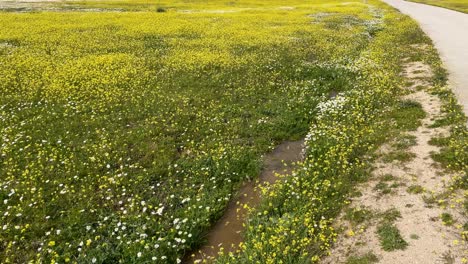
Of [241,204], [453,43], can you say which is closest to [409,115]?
[241,204]

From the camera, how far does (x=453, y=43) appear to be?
31.3 metres

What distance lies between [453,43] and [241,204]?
2885cm

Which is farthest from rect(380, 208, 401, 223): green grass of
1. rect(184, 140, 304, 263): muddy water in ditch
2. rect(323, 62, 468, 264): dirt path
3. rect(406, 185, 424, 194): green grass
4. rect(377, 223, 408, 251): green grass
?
rect(184, 140, 304, 263): muddy water in ditch

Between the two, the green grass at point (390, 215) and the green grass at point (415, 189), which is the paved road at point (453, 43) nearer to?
the green grass at point (415, 189)

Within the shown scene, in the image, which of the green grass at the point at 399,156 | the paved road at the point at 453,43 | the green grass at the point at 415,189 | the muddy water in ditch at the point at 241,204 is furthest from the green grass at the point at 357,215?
the paved road at the point at 453,43

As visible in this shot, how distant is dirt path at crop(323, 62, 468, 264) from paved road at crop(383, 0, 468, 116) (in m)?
6.07

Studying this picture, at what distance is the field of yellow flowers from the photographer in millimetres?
10062

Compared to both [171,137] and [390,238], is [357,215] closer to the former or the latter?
[390,238]

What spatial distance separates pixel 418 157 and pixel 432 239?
469cm

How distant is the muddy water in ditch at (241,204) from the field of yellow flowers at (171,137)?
0.31 m

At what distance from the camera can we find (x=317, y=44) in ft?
104

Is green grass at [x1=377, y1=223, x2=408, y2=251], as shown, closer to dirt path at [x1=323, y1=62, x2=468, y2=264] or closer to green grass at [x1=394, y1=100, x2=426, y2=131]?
dirt path at [x1=323, y1=62, x2=468, y2=264]

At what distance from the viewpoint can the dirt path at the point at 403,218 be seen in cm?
881

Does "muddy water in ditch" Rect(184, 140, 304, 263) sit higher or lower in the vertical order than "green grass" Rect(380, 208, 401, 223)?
lower
